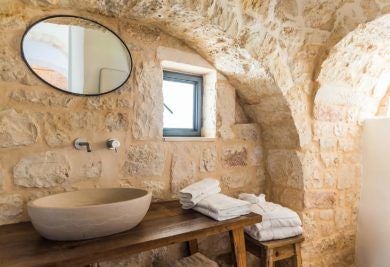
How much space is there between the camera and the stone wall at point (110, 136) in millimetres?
1156

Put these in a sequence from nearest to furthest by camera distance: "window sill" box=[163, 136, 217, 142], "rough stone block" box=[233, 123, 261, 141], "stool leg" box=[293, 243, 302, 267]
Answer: "stool leg" box=[293, 243, 302, 267]
"window sill" box=[163, 136, 217, 142]
"rough stone block" box=[233, 123, 261, 141]

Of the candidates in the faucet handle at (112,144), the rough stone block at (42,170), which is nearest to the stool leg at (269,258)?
the faucet handle at (112,144)

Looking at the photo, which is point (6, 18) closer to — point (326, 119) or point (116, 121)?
point (116, 121)

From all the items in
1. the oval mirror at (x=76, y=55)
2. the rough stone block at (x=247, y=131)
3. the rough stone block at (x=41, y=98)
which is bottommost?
the rough stone block at (x=247, y=131)

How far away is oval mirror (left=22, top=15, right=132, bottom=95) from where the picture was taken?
3.93 ft

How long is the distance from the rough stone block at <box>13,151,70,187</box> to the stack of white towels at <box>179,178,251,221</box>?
0.63 m

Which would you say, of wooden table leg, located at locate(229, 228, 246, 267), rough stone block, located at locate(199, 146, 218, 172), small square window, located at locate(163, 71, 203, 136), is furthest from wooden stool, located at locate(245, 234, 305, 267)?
small square window, located at locate(163, 71, 203, 136)

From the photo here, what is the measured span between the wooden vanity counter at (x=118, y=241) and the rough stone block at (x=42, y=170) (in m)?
0.20

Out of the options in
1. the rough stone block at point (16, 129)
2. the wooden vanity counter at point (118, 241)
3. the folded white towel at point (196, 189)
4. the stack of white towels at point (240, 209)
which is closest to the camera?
the wooden vanity counter at point (118, 241)

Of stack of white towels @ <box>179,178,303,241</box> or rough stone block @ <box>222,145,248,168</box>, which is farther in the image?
rough stone block @ <box>222,145,248,168</box>

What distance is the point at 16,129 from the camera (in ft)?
3.81

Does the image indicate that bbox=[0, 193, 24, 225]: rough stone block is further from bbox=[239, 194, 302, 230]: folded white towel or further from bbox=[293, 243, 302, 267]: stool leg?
bbox=[293, 243, 302, 267]: stool leg

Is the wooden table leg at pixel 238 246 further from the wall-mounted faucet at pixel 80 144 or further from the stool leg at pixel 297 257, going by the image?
the wall-mounted faucet at pixel 80 144

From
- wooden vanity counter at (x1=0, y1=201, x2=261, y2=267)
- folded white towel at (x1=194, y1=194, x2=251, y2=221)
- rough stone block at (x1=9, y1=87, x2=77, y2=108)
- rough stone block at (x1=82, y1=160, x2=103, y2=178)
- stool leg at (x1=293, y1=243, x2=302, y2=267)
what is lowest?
stool leg at (x1=293, y1=243, x2=302, y2=267)
